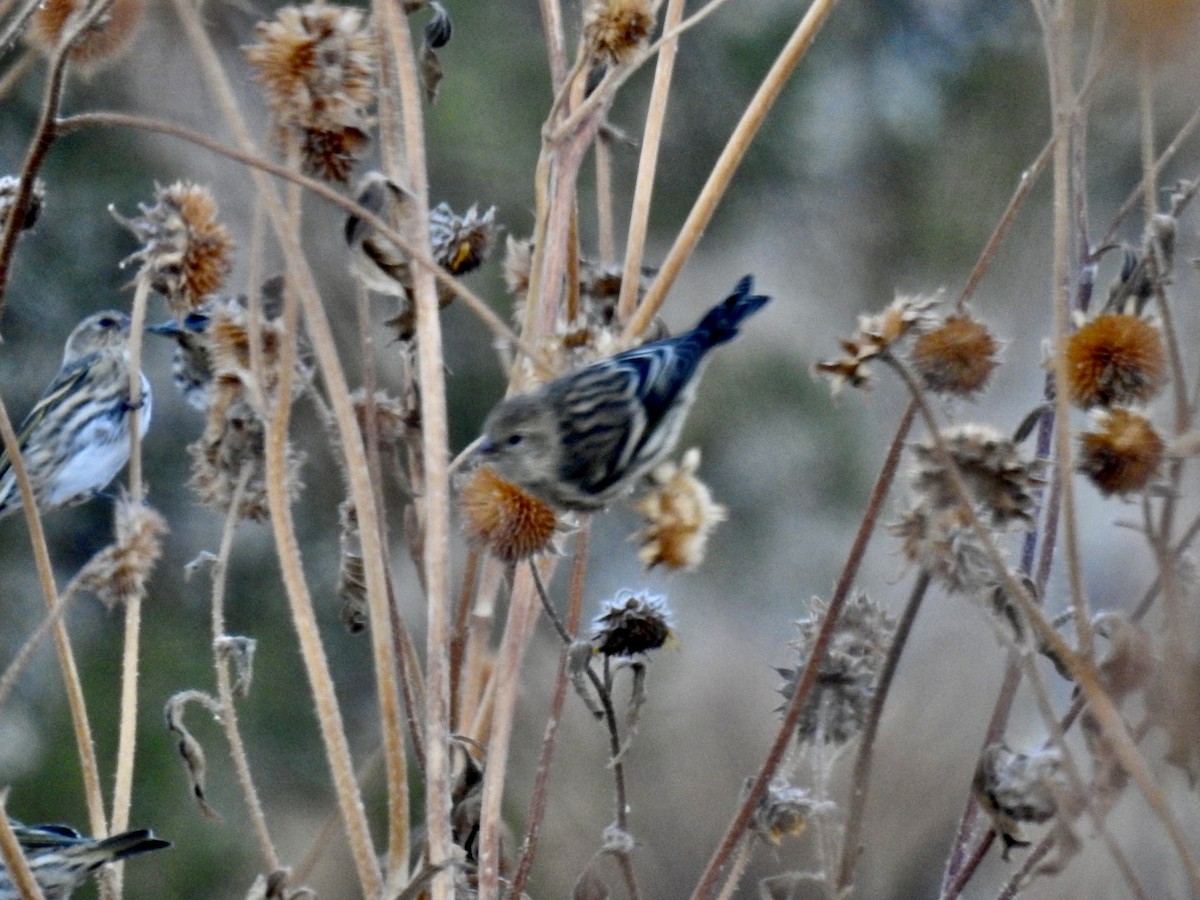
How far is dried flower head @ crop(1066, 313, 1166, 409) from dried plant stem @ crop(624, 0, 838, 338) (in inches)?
15.2

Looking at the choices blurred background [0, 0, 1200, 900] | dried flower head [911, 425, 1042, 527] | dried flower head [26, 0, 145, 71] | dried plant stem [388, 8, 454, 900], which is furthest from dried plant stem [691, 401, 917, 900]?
blurred background [0, 0, 1200, 900]

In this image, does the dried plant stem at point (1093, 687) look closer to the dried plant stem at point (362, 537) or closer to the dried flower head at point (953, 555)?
the dried flower head at point (953, 555)

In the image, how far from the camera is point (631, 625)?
1.62 metres

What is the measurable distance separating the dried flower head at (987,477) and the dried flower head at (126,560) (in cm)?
81

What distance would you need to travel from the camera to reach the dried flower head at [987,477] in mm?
1430

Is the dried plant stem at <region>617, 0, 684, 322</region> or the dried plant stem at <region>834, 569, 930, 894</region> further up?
the dried plant stem at <region>617, 0, 684, 322</region>

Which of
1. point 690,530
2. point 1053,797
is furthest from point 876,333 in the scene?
point 1053,797

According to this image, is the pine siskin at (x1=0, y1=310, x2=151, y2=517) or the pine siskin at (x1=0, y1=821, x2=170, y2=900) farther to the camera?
the pine siskin at (x1=0, y1=310, x2=151, y2=517)

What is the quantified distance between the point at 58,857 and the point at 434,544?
0.93 metres

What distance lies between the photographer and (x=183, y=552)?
207 inches

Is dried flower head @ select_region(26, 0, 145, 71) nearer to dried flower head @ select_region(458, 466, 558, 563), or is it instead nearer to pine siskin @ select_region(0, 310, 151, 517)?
dried flower head @ select_region(458, 466, 558, 563)

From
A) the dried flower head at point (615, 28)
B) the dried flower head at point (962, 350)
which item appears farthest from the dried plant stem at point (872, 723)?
the dried flower head at point (615, 28)

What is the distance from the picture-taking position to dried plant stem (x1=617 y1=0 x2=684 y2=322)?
1.66 m

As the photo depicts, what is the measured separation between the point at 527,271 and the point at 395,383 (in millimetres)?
3727
